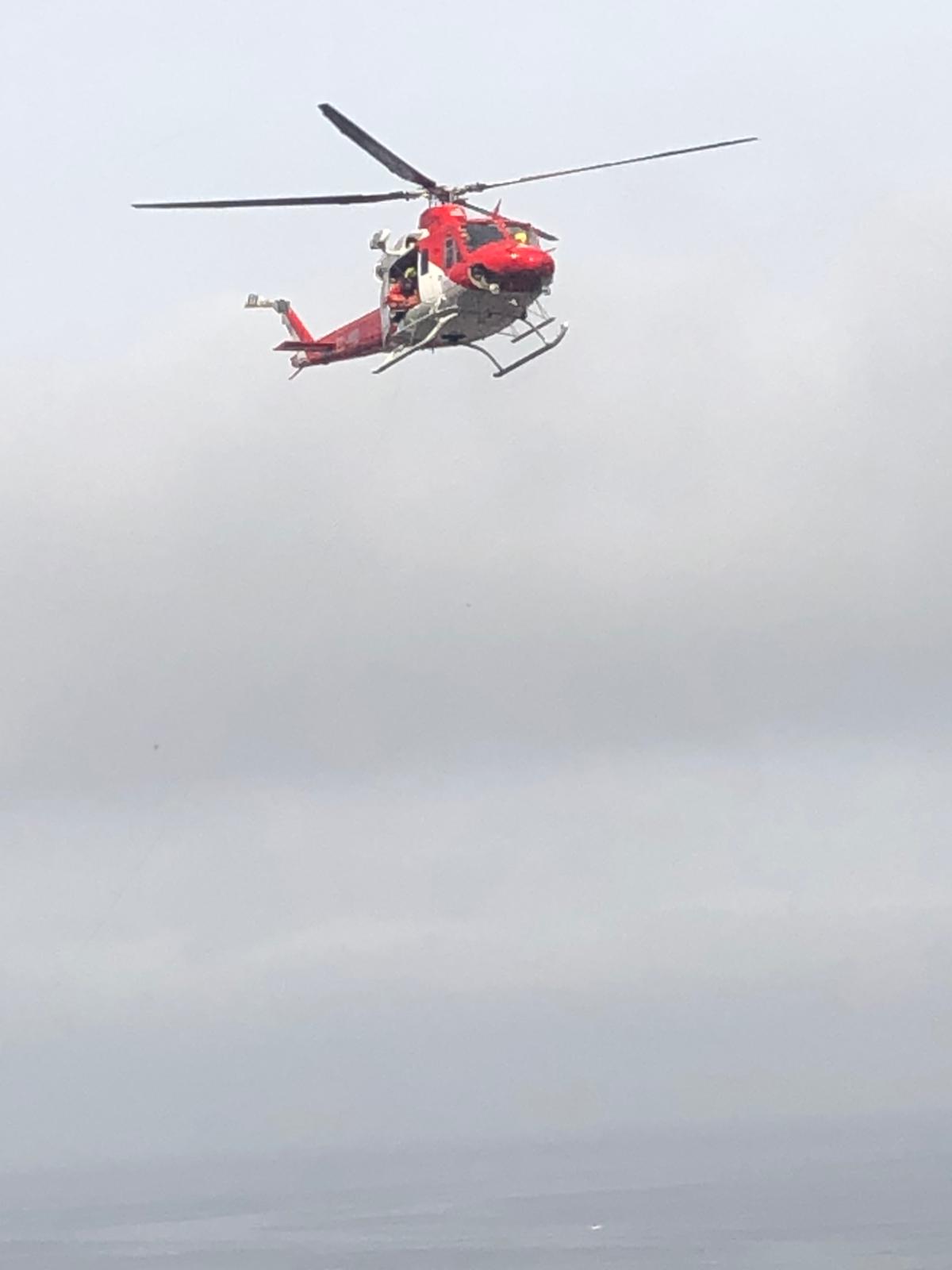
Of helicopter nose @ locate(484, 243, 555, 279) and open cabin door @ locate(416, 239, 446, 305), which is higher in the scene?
open cabin door @ locate(416, 239, 446, 305)

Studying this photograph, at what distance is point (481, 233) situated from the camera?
30.6m

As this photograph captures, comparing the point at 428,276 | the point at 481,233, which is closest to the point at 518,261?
the point at 481,233

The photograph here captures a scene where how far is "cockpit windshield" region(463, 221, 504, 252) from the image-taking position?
30.4 meters

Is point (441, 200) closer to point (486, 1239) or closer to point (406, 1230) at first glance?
point (486, 1239)

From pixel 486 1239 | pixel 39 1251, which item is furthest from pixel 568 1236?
pixel 39 1251

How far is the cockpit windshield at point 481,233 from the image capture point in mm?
30422

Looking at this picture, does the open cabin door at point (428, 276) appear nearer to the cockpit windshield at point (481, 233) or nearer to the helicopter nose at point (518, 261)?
the cockpit windshield at point (481, 233)

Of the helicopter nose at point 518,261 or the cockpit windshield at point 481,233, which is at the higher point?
the cockpit windshield at point 481,233

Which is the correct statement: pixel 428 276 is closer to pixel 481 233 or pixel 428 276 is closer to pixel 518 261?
pixel 481 233

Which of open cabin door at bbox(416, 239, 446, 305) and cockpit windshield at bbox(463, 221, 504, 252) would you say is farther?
open cabin door at bbox(416, 239, 446, 305)

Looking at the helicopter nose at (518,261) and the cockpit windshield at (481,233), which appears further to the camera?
the cockpit windshield at (481,233)

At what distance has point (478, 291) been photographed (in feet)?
99.0

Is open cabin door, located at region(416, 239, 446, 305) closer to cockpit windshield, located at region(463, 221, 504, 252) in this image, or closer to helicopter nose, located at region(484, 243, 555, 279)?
cockpit windshield, located at region(463, 221, 504, 252)

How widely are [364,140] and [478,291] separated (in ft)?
12.3
